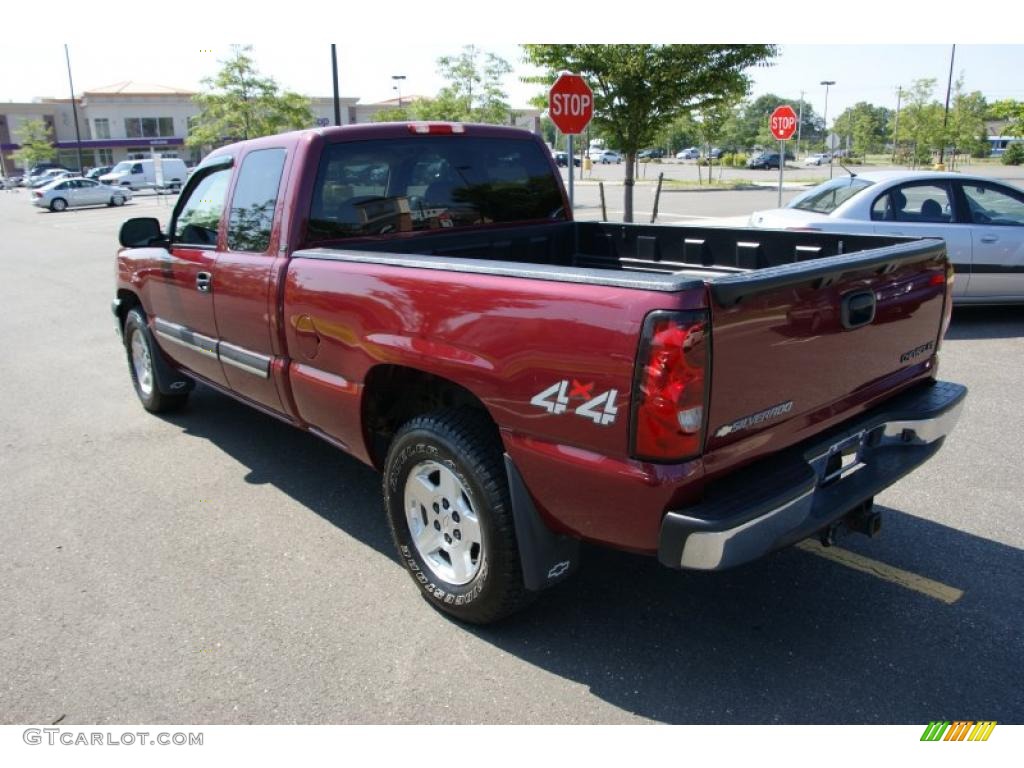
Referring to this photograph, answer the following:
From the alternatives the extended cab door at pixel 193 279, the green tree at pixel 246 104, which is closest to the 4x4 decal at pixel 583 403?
the extended cab door at pixel 193 279

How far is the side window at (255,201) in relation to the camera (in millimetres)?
4223

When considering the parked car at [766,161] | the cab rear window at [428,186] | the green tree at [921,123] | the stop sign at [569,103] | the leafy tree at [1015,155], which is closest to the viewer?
the cab rear window at [428,186]

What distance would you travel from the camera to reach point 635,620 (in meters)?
3.42

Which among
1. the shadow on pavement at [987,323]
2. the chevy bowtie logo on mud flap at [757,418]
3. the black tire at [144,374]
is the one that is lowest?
the shadow on pavement at [987,323]

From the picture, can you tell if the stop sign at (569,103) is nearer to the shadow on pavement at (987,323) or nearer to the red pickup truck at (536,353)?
the shadow on pavement at (987,323)

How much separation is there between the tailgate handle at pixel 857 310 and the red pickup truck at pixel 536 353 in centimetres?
1

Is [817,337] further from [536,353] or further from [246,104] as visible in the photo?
[246,104]

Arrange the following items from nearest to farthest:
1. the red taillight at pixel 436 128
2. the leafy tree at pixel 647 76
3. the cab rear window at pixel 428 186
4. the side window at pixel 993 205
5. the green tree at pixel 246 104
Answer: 1. the cab rear window at pixel 428 186
2. the red taillight at pixel 436 128
3. the side window at pixel 993 205
4. the leafy tree at pixel 647 76
5. the green tree at pixel 246 104

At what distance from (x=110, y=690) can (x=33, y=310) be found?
33.2ft

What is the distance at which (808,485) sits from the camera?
2.78m

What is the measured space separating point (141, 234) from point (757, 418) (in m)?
4.30

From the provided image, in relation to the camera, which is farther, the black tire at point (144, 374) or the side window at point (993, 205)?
the side window at point (993, 205)

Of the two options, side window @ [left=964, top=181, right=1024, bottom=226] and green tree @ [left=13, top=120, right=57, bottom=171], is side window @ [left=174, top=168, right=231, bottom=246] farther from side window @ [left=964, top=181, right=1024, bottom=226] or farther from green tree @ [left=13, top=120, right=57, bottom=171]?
green tree @ [left=13, top=120, right=57, bottom=171]

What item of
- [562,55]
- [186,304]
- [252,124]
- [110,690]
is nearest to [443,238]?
[186,304]
